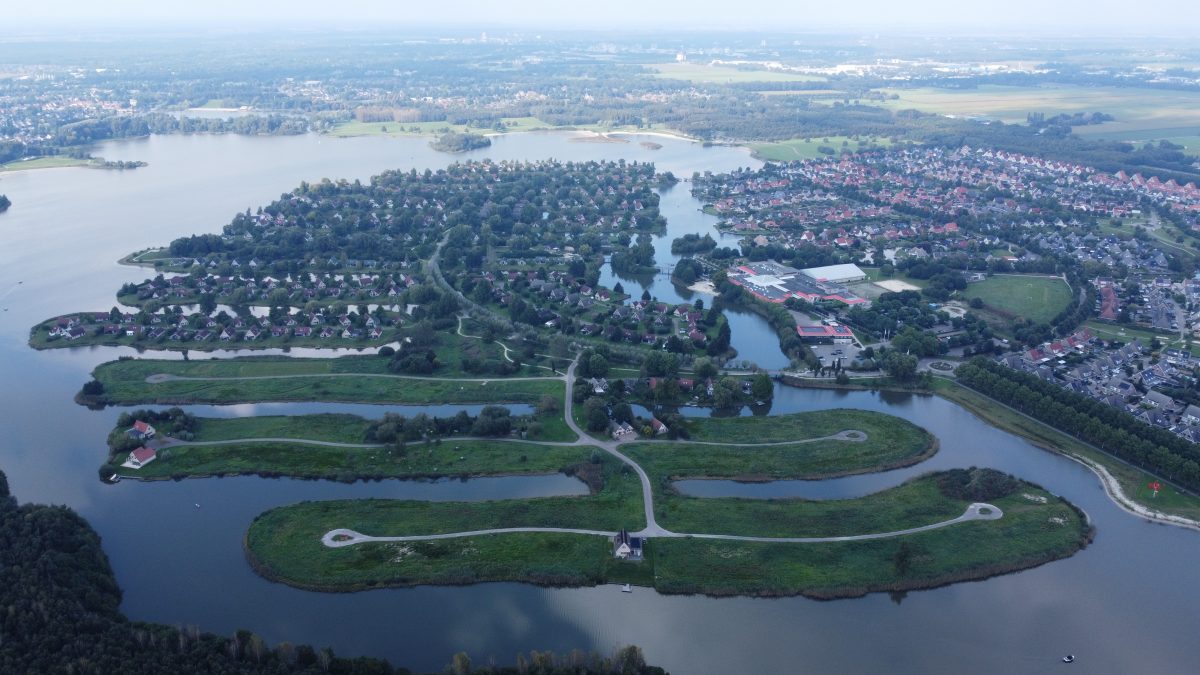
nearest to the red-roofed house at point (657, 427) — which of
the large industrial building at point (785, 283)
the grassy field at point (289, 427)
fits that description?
the grassy field at point (289, 427)

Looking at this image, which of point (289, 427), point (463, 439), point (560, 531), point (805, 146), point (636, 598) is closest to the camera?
point (636, 598)

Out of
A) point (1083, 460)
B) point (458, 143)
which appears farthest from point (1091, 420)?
point (458, 143)

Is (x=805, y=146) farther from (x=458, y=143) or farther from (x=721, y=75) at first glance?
(x=721, y=75)

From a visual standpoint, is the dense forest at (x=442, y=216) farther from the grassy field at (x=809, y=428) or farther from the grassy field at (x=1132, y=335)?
the grassy field at (x=1132, y=335)

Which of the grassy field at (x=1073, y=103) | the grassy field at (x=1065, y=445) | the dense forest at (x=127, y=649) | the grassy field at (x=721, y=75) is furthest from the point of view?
the grassy field at (x=721, y=75)

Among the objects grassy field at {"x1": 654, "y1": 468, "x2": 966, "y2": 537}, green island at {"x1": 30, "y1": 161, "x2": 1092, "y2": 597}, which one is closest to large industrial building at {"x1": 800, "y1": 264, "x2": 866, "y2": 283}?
green island at {"x1": 30, "y1": 161, "x2": 1092, "y2": 597}
